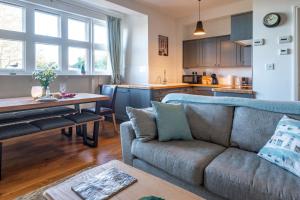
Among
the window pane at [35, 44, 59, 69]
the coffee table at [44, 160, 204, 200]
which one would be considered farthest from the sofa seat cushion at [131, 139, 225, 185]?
the window pane at [35, 44, 59, 69]

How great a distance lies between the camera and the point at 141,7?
15.1 feet

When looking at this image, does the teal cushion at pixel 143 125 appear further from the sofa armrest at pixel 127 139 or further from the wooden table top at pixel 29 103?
the wooden table top at pixel 29 103

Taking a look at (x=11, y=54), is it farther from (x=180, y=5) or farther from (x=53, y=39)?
(x=180, y=5)

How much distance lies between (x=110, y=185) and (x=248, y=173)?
0.90 meters

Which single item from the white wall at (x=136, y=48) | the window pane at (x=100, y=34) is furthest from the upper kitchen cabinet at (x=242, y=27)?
the window pane at (x=100, y=34)

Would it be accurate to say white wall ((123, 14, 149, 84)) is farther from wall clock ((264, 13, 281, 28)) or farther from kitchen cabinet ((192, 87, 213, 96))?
wall clock ((264, 13, 281, 28))

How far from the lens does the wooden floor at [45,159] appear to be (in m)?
2.11

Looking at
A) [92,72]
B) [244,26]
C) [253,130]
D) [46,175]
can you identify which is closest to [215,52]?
[244,26]

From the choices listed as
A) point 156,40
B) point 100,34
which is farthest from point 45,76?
point 156,40

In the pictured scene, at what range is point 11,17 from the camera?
366 centimetres

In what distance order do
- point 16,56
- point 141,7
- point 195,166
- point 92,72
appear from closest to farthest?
point 195,166
point 16,56
point 141,7
point 92,72

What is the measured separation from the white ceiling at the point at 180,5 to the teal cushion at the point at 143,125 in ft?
10.4

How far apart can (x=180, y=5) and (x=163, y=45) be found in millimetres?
992

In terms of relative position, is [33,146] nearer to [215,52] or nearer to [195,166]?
[195,166]
